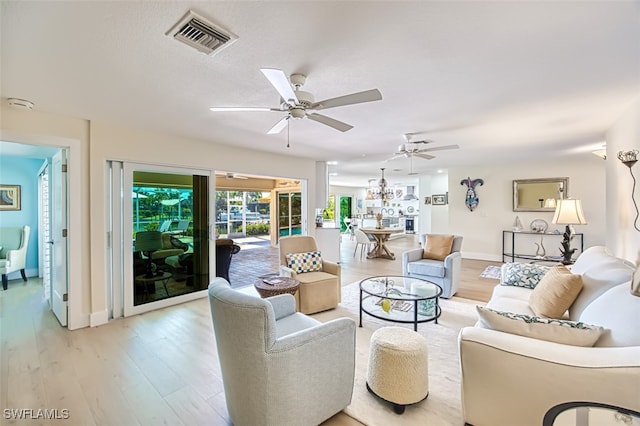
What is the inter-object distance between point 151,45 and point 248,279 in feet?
14.6

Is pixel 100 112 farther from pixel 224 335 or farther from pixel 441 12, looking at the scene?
pixel 441 12

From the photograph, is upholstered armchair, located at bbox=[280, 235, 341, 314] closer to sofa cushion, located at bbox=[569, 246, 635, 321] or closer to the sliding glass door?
the sliding glass door

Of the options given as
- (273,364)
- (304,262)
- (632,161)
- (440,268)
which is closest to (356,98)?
(273,364)

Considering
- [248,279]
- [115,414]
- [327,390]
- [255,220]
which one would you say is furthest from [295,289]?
[255,220]

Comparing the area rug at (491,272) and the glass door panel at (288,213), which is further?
the glass door panel at (288,213)

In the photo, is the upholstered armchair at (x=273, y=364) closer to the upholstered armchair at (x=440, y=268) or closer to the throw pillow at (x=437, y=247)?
the upholstered armchair at (x=440, y=268)

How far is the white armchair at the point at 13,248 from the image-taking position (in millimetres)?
4602

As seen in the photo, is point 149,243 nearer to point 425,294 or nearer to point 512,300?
point 425,294

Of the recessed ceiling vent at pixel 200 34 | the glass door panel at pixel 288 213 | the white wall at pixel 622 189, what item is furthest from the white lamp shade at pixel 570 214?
the glass door panel at pixel 288 213

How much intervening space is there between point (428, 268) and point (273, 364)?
338 cm

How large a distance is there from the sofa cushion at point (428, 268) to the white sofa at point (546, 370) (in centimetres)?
235

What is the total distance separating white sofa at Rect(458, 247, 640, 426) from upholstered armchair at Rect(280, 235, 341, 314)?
2086 mm

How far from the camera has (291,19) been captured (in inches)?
61.7

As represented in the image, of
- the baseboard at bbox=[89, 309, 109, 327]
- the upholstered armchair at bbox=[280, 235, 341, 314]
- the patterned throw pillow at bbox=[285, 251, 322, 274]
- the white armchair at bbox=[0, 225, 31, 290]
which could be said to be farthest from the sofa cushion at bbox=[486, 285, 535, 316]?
the white armchair at bbox=[0, 225, 31, 290]
